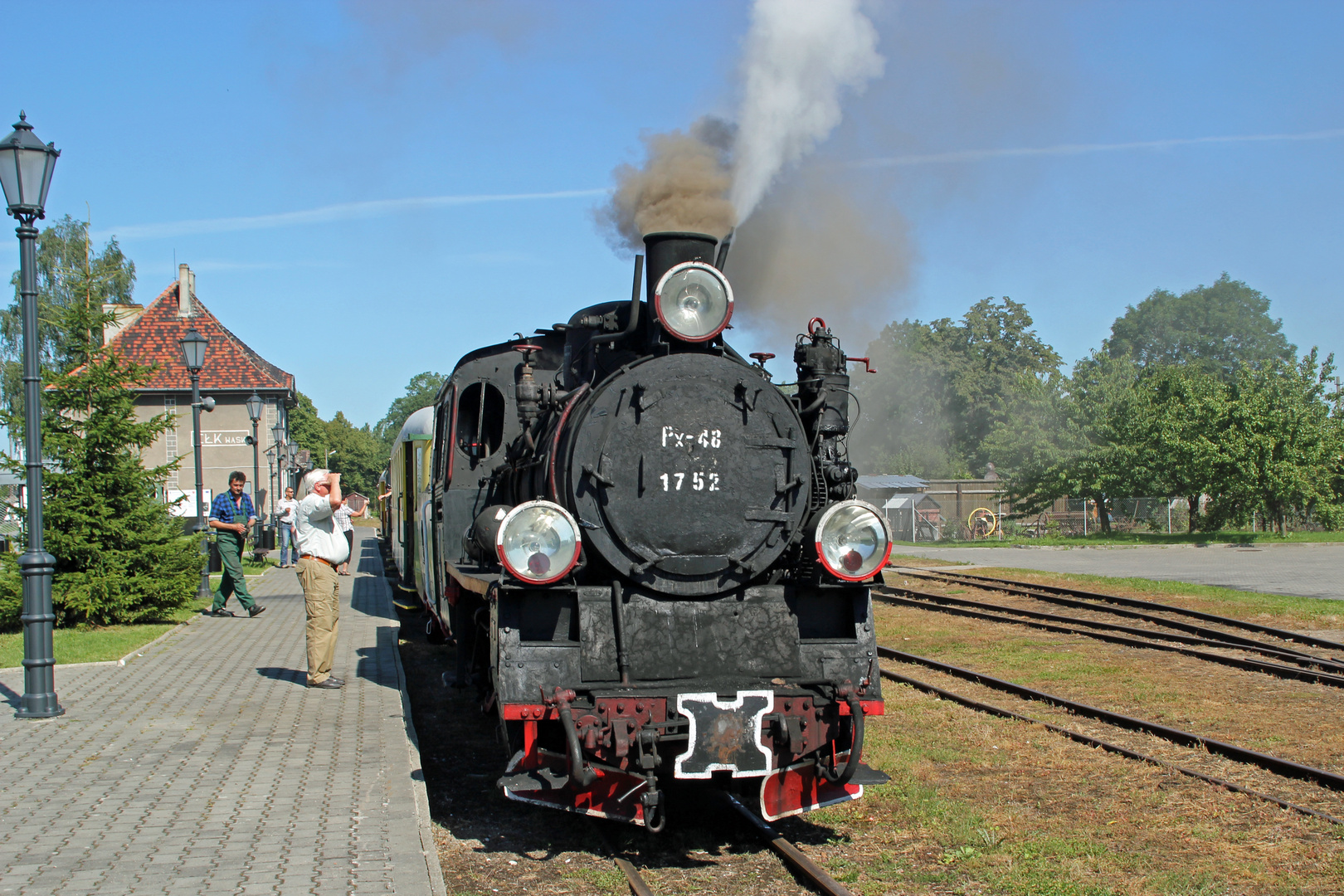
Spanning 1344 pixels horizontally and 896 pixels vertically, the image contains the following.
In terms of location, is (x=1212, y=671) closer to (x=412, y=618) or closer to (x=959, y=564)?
(x=412, y=618)

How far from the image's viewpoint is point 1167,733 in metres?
6.98

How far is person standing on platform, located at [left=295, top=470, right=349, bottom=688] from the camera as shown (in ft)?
25.2

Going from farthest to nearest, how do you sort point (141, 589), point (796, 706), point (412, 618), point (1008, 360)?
point (1008, 360) → point (412, 618) → point (141, 589) → point (796, 706)

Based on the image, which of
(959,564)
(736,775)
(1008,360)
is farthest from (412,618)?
(1008,360)

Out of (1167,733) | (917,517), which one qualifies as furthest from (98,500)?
(917,517)

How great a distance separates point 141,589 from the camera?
458 inches

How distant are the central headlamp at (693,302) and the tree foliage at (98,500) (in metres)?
8.85

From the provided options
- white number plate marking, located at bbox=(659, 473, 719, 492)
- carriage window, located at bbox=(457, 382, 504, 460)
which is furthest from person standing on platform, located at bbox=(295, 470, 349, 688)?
white number plate marking, located at bbox=(659, 473, 719, 492)

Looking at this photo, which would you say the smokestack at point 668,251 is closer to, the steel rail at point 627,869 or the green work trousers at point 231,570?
the steel rail at point 627,869

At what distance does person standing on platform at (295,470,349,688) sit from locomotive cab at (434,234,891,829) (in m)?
2.53

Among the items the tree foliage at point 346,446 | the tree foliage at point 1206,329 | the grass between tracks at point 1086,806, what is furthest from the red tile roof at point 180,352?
the tree foliage at point 1206,329

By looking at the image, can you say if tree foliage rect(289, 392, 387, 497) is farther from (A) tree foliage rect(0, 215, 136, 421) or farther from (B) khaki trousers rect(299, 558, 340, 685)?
(B) khaki trousers rect(299, 558, 340, 685)

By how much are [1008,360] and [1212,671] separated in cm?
5352

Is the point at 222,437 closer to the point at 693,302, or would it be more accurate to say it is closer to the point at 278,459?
the point at 278,459
